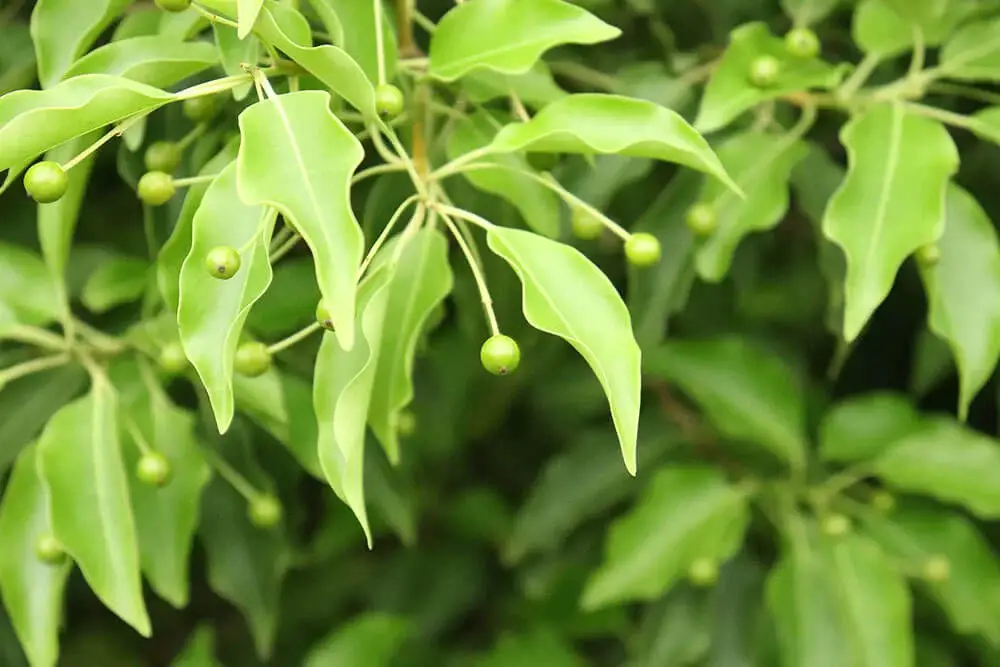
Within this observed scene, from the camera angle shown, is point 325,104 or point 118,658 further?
point 118,658

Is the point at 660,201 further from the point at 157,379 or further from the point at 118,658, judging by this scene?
the point at 118,658

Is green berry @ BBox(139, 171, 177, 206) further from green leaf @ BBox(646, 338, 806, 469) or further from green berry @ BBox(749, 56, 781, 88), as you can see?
green leaf @ BBox(646, 338, 806, 469)

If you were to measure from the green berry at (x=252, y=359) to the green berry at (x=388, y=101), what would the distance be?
21cm

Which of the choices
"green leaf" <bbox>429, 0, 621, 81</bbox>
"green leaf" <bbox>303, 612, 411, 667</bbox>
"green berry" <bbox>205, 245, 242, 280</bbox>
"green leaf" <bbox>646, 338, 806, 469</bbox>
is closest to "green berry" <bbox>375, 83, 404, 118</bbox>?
"green leaf" <bbox>429, 0, 621, 81</bbox>

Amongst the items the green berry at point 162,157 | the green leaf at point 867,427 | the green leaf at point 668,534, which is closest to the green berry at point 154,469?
the green berry at point 162,157

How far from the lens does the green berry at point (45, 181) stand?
70cm

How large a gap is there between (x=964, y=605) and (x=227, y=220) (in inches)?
41.0

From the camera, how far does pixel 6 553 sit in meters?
0.95

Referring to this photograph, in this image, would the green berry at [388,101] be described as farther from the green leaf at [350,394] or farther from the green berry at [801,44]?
the green berry at [801,44]

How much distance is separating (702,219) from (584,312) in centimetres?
36

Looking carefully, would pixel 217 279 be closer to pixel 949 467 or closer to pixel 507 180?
pixel 507 180

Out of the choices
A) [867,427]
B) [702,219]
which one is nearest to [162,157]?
[702,219]

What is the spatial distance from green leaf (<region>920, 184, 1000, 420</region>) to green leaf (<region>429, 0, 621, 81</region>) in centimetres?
42

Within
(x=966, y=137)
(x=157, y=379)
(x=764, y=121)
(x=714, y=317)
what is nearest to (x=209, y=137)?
(x=157, y=379)
